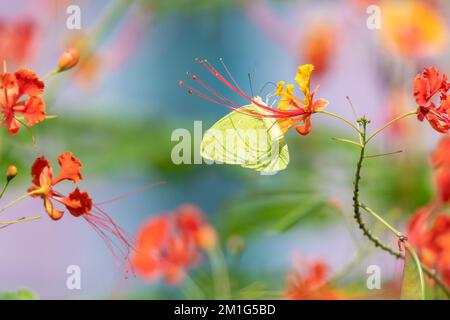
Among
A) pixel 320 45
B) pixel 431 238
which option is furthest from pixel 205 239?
pixel 320 45

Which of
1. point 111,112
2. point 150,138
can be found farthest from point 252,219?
point 111,112

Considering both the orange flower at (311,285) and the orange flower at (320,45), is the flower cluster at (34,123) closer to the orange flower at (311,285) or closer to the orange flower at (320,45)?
the orange flower at (311,285)

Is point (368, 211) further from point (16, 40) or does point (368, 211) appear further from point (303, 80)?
point (16, 40)

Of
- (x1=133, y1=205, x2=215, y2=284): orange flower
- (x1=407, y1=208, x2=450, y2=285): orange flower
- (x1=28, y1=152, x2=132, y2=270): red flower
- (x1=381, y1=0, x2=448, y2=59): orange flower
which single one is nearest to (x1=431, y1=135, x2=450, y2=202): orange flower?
(x1=407, y1=208, x2=450, y2=285): orange flower

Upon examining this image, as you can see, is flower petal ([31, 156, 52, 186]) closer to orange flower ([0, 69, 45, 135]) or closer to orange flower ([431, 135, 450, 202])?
orange flower ([0, 69, 45, 135])

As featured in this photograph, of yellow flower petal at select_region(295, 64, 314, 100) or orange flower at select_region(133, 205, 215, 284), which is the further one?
orange flower at select_region(133, 205, 215, 284)
